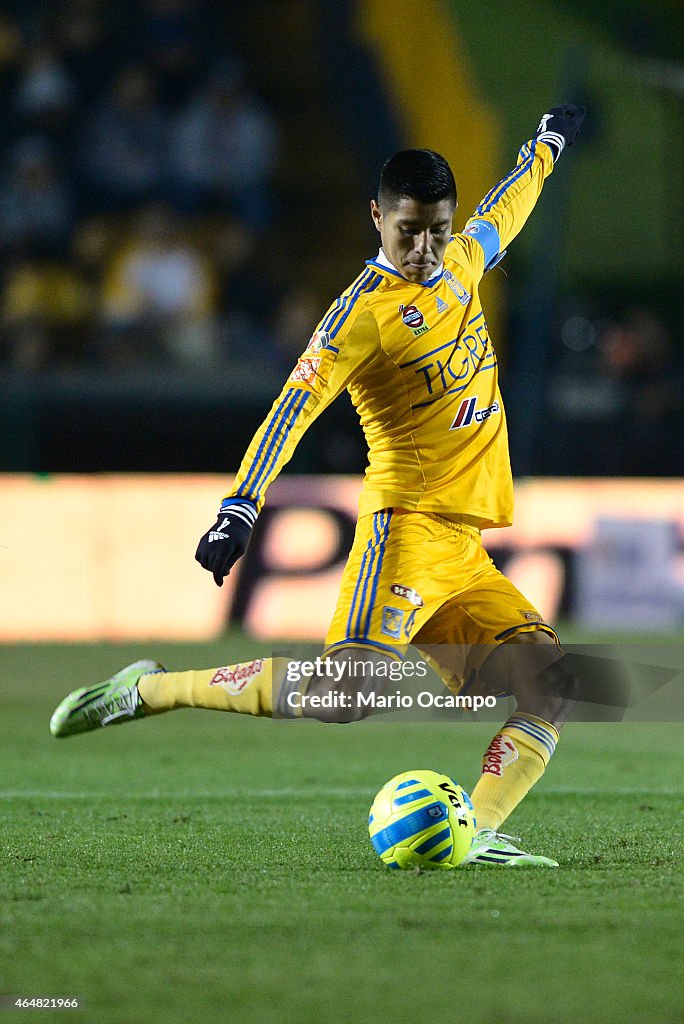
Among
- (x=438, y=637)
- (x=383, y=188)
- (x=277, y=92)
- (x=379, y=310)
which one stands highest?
(x=277, y=92)

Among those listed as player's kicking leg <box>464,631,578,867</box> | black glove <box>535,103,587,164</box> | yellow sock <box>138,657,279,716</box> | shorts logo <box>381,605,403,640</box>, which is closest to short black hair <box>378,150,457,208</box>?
black glove <box>535,103,587,164</box>

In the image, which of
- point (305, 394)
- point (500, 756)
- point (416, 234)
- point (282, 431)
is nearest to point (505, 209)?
point (416, 234)

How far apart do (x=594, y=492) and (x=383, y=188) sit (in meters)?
7.12

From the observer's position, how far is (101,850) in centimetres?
484

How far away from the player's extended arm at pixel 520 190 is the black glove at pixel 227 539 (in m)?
1.49

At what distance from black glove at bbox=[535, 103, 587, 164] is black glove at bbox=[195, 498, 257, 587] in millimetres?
2147

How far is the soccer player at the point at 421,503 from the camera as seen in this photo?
4.62 metres

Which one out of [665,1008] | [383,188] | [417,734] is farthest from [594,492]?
[665,1008]

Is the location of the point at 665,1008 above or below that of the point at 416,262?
below

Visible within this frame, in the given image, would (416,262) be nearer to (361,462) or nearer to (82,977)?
(82,977)

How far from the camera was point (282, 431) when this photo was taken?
449 cm

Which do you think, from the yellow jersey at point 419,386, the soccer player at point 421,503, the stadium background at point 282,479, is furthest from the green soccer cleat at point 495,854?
the yellow jersey at point 419,386

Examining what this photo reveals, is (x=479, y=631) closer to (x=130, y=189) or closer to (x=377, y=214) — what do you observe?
(x=377, y=214)

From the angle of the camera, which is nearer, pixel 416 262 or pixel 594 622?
pixel 416 262
